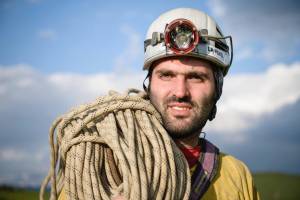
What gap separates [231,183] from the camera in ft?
11.8

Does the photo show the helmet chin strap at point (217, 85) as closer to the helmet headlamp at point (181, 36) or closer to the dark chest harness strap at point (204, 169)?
the dark chest harness strap at point (204, 169)

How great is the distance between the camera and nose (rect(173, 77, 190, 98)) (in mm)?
3418

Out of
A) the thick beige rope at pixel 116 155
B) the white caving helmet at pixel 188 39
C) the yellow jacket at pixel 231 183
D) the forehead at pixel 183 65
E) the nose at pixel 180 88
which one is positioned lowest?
the yellow jacket at pixel 231 183

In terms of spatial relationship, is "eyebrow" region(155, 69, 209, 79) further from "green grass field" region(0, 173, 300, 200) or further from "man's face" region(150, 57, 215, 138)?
"green grass field" region(0, 173, 300, 200)

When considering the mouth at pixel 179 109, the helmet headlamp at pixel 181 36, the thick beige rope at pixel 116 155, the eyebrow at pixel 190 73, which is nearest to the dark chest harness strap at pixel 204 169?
the mouth at pixel 179 109

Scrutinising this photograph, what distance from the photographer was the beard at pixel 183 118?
3457mm

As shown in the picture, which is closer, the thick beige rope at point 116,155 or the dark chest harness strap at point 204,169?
the thick beige rope at point 116,155

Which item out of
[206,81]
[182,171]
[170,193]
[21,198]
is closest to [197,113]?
[206,81]

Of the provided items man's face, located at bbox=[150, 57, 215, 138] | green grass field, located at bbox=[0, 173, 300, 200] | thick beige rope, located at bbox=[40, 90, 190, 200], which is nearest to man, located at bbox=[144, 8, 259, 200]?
man's face, located at bbox=[150, 57, 215, 138]

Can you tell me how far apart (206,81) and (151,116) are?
33.4 inches

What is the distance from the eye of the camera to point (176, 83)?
11.5 ft

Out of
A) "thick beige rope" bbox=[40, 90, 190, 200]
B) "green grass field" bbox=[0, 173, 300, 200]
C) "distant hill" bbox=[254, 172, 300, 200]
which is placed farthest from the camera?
"distant hill" bbox=[254, 172, 300, 200]

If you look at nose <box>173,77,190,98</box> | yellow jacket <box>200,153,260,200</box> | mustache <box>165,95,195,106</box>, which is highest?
nose <box>173,77,190,98</box>

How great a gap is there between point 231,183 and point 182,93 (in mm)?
980
